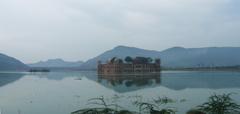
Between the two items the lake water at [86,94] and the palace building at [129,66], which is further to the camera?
the palace building at [129,66]

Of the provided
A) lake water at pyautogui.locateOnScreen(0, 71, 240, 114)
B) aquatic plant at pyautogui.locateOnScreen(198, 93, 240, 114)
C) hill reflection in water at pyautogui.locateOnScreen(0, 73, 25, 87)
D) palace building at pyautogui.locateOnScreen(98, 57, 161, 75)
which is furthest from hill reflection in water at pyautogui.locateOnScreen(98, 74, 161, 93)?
palace building at pyautogui.locateOnScreen(98, 57, 161, 75)

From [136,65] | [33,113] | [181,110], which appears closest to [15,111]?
[33,113]

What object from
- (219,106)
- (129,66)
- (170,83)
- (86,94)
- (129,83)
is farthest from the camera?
(129,66)

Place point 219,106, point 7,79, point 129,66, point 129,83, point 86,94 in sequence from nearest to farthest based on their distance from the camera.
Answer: point 219,106 < point 86,94 < point 129,83 < point 7,79 < point 129,66

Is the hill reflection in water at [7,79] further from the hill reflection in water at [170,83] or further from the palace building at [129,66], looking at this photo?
the palace building at [129,66]

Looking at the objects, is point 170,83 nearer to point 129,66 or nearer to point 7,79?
point 7,79

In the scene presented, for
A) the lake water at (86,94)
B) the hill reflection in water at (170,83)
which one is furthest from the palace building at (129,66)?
the lake water at (86,94)

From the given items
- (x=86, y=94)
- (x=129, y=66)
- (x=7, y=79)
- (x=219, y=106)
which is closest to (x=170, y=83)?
(x=86, y=94)

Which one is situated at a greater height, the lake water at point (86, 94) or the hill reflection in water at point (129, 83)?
the hill reflection in water at point (129, 83)

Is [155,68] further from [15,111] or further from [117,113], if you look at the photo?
[117,113]

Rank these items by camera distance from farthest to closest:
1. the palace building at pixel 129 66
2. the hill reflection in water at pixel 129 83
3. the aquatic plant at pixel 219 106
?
1. the palace building at pixel 129 66
2. the hill reflection in water at pixel 129 83
3. the aquatic plant at pixel 219 106

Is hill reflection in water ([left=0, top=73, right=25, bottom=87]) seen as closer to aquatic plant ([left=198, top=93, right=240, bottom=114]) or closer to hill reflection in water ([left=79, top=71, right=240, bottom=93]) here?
hill reflection in water ([left=79, top=71, right=240, bottom=93])

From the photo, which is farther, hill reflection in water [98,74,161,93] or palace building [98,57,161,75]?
palace building [98,57,161,75]

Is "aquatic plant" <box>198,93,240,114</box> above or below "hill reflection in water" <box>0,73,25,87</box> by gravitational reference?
above
